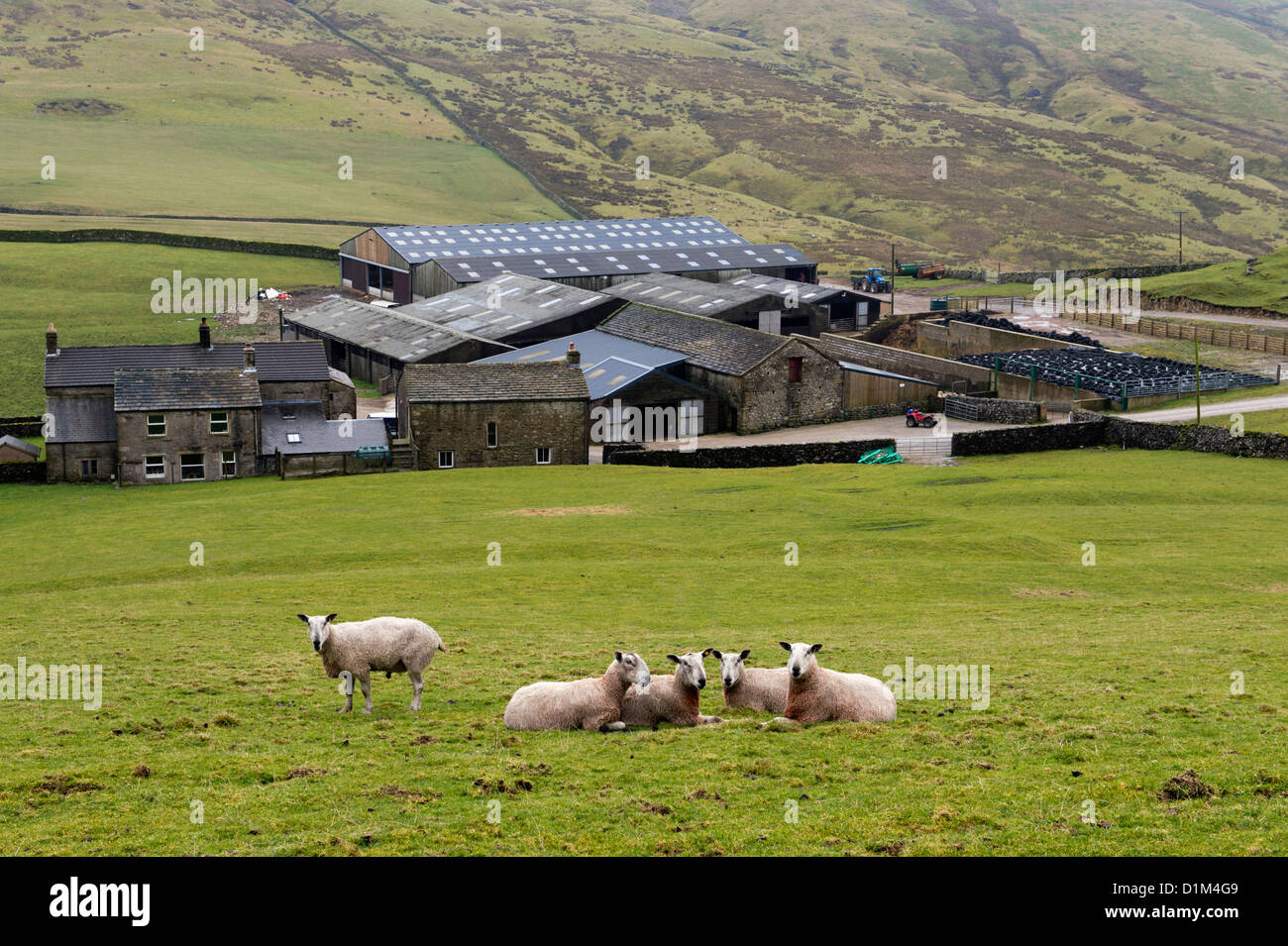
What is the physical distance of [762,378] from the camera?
78.1 meters

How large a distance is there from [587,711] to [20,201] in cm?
15101

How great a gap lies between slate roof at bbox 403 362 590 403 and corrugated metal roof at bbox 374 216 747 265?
164ft

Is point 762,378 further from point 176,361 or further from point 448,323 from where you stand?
point 176,361

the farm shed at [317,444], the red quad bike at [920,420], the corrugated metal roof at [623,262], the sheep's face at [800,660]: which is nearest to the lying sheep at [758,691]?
the sheep's face at [800,660]

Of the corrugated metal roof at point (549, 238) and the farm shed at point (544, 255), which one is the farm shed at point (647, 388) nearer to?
the farm shed at point (544, 255)

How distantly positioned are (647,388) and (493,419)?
1201 cm

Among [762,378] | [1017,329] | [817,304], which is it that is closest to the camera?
[762,378]

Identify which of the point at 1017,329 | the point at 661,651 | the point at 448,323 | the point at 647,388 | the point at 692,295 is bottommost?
the point at 661,651

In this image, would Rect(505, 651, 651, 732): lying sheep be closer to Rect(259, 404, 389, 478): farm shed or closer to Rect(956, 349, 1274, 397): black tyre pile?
Rect(259, 404, 389, 478): farm shed

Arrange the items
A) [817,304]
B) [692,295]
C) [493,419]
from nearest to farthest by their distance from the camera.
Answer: [493,419], [692,295], [817,304]

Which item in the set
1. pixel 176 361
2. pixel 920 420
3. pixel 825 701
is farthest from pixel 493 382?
pixel 825 701

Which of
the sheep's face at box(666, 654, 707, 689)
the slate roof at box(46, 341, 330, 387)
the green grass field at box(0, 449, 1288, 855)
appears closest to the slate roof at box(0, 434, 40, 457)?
the slate roof at box(46, 341, 330, 387)
